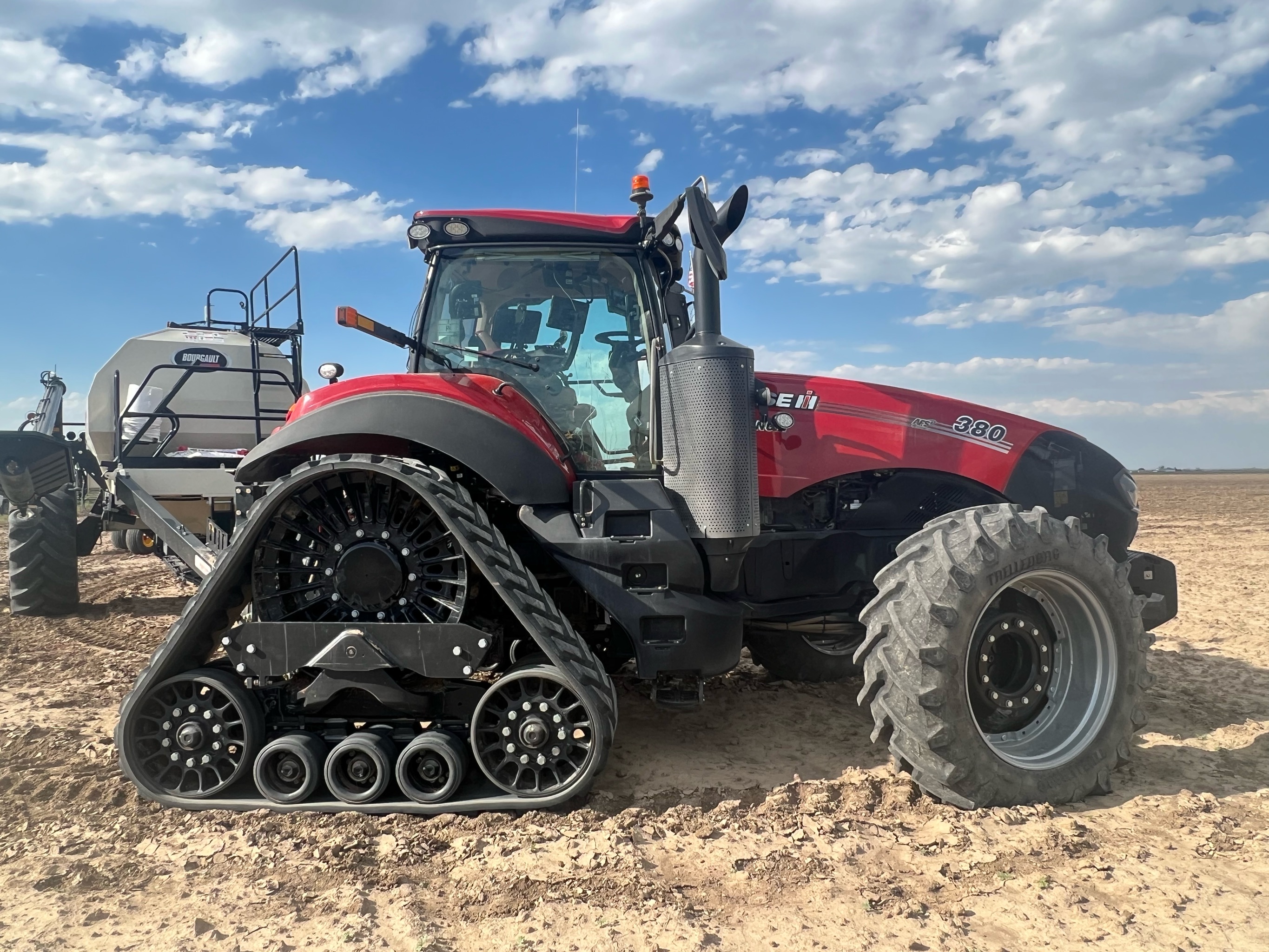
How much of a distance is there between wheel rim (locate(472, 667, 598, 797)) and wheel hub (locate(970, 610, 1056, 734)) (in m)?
1.74

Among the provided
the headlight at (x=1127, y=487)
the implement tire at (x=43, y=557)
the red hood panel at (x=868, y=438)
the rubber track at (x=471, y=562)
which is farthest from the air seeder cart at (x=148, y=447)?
the headlight at (x=1127, y=487)

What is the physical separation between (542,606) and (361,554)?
0.79m

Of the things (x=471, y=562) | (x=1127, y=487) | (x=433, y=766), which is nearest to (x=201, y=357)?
(x=471, y=562)

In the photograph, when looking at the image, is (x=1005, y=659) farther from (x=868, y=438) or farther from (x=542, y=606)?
(x=542, y=606)

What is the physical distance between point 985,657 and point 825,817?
1.01m

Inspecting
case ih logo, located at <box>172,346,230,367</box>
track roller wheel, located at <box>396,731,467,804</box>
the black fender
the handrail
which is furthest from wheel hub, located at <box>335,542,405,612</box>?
case ih logo, located at <box>172,346,230,367</box>

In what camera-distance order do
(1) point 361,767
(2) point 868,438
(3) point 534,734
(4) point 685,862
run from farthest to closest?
(2) point 868,438, (1) point 361,767, (3) point 534,734, (4) point 685,862

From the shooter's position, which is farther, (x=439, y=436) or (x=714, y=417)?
(x=714, y=417)

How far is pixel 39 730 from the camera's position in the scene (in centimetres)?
419

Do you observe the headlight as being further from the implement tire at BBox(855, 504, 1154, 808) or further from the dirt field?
the dirt field

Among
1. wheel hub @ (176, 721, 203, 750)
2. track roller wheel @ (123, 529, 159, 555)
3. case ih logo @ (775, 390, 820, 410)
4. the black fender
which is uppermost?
case ih logo @ (775, 390, 820, 410)

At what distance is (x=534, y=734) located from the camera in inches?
121

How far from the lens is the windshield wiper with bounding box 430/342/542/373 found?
12.6 feet

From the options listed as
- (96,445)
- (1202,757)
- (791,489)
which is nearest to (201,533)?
(96,445)
